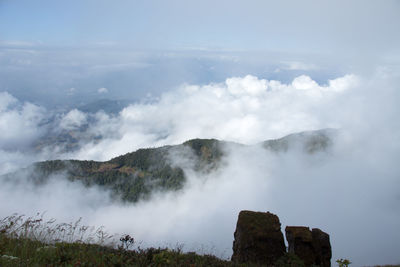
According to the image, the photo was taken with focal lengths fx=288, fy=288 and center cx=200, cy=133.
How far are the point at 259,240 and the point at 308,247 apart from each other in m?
2.31

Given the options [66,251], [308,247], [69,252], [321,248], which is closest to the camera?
[69,252]

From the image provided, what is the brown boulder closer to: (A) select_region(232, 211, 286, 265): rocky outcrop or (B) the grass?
(A) select_region(232, 211, 286, 265): rocky outcrop

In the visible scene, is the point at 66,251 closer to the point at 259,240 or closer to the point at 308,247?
the point at 259,240

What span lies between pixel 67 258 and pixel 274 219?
9865mm

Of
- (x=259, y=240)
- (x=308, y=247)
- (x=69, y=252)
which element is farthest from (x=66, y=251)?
(x=308, y=247)

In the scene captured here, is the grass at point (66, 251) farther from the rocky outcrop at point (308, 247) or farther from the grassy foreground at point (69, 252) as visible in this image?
the rocky outcrop at point (308, 247)

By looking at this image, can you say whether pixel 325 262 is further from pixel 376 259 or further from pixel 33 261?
Answer: pixel 376 259

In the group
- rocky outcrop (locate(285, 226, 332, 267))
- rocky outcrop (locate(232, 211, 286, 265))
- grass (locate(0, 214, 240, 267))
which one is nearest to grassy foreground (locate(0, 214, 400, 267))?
grass (locate(0, 214, 240, 267))

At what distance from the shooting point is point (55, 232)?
1026cm

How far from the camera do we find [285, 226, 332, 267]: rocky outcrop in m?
13.4

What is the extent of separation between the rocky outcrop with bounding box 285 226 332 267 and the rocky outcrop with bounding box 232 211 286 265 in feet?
1.92

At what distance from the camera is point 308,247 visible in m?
13.5

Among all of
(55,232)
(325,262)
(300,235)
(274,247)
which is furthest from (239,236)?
(55,232)

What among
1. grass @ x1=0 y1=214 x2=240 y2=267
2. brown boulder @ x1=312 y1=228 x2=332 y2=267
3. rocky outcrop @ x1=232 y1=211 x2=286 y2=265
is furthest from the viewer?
brown boulder @ x1=312 y1=228 x2=332 y2=267
